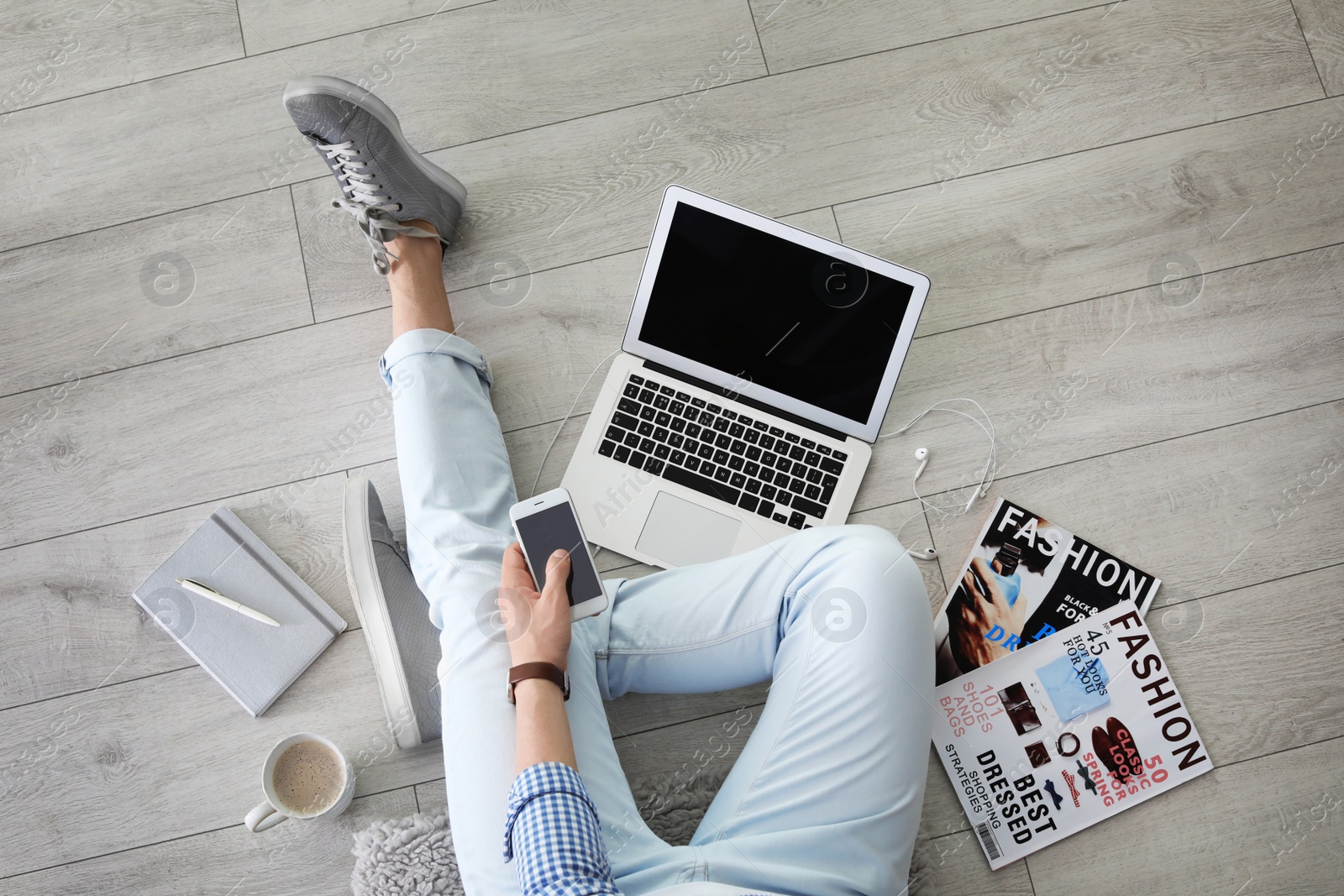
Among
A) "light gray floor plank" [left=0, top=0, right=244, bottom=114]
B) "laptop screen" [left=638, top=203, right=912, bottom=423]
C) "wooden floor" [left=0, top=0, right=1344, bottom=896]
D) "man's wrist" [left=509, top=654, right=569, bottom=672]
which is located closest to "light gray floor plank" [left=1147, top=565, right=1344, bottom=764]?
"wooden floor" [left=0, top=0, right=1344, bottom=896]

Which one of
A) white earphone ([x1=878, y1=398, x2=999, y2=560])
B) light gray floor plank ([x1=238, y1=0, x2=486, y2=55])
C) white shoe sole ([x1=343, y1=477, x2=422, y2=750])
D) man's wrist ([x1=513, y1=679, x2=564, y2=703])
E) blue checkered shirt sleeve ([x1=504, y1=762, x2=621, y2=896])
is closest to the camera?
blue checkered shirt sleeve ([x1=504, y1=762, x2=621, y2=896])

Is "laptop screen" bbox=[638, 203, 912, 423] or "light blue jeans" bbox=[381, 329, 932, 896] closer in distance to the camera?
"light blue jeans" bbox=[381, 329, 932, 896]

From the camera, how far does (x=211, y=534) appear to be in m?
1.09

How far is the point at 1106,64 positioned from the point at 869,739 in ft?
3.30

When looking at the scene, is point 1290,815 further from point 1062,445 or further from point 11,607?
point 11,607

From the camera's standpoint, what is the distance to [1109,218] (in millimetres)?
1149

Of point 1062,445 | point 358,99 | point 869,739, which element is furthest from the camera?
point 1062,445

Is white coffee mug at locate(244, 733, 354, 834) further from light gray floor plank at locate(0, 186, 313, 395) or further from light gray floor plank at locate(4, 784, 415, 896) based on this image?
→ light gray floor plank at locate(0, 186, 313, 395)

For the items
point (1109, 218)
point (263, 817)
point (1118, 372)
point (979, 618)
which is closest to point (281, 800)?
point (263, 817)

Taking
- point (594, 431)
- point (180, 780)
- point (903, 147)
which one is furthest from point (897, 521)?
point (180, 780)

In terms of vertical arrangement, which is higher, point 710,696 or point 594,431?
point 594,431

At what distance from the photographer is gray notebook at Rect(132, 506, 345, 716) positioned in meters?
1.06

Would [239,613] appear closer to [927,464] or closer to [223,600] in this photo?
[223,600]

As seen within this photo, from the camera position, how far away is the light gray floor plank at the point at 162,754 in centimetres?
105
